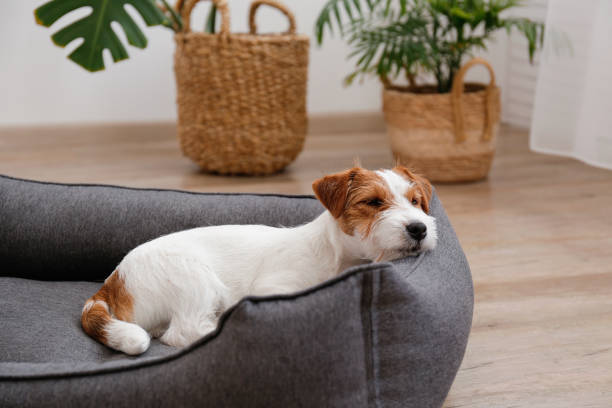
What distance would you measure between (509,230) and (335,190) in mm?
1571

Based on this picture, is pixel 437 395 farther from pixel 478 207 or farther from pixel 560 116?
pixel 560 116

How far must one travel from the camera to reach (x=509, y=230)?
9.32 feet

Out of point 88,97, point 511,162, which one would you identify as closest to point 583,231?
point 511,162

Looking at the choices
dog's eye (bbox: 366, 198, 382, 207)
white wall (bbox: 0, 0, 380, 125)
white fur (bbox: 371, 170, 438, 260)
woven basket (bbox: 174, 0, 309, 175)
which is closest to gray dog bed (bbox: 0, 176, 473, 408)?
white fur (bbox: 371, 170, 438, 260)

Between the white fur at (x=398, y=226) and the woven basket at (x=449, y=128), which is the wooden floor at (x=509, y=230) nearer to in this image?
the woven basket at (x=449, y=128)

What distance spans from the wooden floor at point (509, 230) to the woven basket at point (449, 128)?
0.12 metres

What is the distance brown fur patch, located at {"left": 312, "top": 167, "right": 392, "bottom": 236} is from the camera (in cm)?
148

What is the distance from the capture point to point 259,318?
1.15 meters

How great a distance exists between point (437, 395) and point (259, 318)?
1.51ft

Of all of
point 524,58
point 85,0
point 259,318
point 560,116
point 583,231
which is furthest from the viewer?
point 524,58

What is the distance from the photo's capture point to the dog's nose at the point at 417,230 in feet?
4.75

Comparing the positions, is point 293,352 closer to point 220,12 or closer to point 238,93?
point 238,93

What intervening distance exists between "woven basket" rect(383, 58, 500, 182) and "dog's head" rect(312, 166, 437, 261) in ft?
6.28

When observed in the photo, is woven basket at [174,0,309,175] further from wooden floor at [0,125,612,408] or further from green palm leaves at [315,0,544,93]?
green palm leaves at [315,0,544,93]
